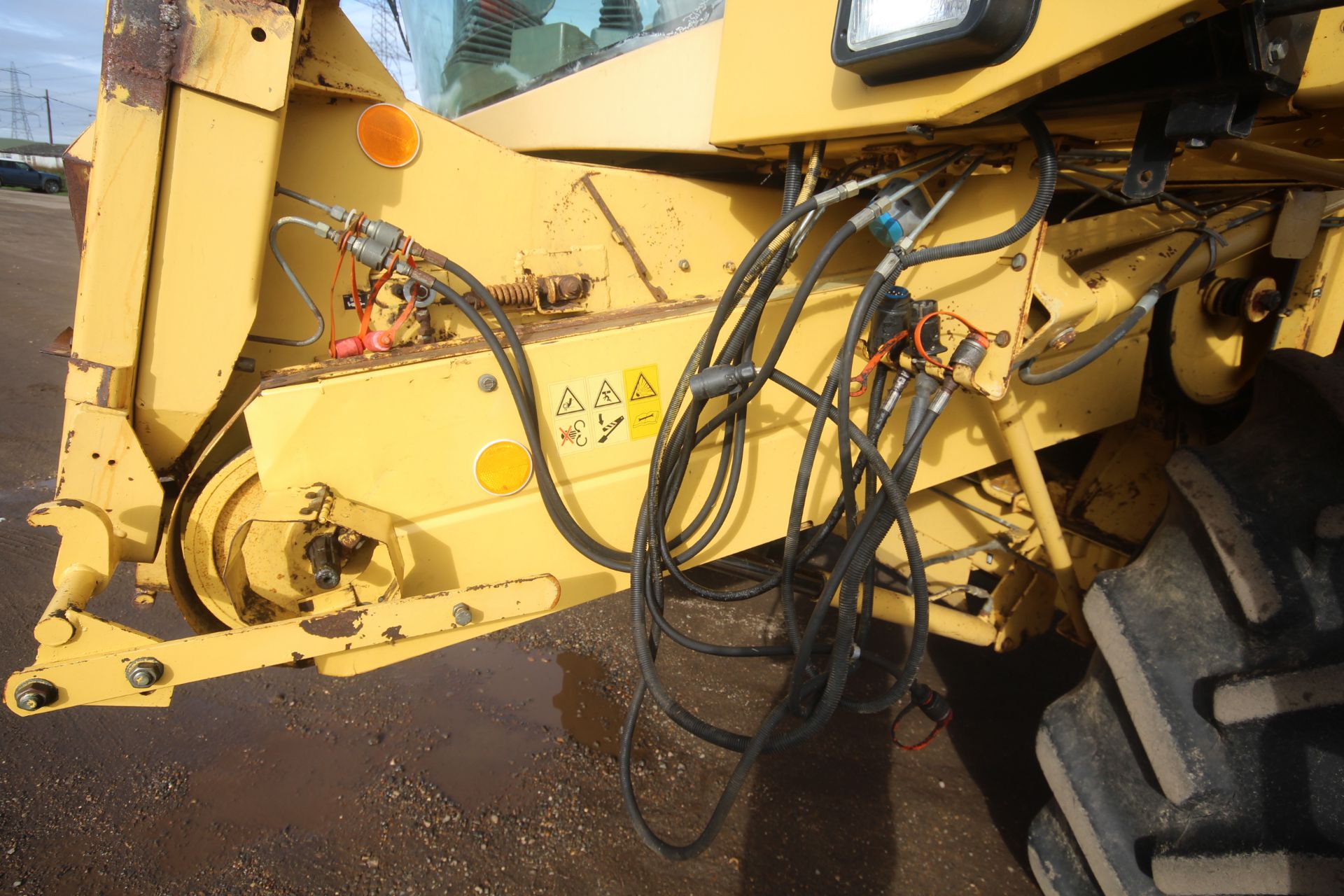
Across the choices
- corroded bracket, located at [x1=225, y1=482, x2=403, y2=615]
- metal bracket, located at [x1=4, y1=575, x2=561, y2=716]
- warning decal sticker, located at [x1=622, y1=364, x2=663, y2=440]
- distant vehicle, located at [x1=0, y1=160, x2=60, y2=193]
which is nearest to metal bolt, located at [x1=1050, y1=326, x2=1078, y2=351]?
warning decal sticker, located at [x1=622, y1=364, x2=663, y2=440]

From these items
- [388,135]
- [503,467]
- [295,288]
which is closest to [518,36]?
[388,135]

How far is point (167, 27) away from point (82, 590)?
93 centimetres

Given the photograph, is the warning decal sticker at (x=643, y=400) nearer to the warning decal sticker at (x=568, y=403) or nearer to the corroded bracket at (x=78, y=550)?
the warning decal sticker at (x=568, y=403)

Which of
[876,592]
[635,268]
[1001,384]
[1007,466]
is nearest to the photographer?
[1001,384]

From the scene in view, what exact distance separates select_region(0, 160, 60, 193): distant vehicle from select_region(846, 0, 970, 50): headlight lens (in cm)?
2841

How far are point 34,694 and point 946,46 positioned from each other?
1.64m

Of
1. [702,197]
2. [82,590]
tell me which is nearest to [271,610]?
[82,590]

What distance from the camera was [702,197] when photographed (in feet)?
5.20

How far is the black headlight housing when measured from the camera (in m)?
0.86

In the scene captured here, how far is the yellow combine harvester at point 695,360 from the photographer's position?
3.55 feet

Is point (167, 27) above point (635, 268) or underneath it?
above

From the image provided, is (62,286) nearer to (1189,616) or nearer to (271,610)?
(271,610)

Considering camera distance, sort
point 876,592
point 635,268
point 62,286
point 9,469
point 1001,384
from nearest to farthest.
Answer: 1. point 1001,384
2. point 635,268
3. point 876,592
4. point 9,469
5. point 62,286

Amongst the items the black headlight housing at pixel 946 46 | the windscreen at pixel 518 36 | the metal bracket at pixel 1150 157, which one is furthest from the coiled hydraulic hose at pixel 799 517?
the windscreen at pixel 518 36
